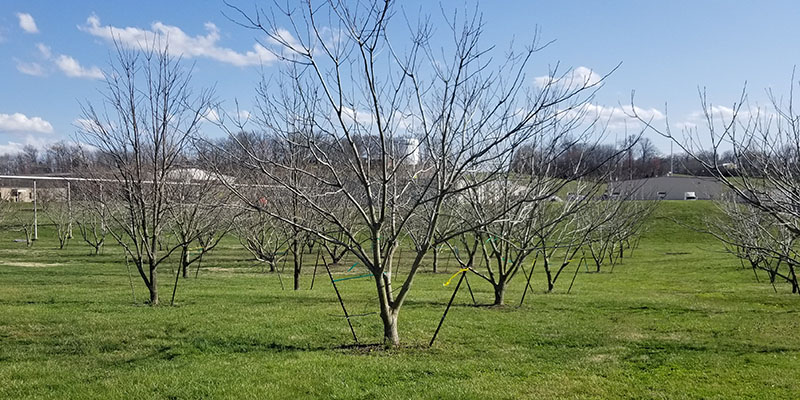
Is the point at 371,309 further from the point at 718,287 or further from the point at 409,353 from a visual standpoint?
the point at 718,287

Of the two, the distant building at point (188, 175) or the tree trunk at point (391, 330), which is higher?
the distant building at point (188, 175)

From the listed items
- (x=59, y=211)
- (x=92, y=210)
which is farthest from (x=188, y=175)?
(x=59, y=211)

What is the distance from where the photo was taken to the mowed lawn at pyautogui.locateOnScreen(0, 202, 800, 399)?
5660mm

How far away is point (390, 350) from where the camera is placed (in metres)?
7.22

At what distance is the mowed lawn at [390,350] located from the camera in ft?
Answer: 18.6

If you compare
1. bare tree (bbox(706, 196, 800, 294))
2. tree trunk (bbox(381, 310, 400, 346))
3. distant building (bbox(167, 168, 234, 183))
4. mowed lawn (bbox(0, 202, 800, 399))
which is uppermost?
distant building (bbox(167, 168, 234, 183))

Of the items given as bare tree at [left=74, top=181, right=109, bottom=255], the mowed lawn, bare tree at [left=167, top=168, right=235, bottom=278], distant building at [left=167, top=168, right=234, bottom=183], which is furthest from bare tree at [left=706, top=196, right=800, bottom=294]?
distant building at [left=167, top=168, right=234, bottom=183]

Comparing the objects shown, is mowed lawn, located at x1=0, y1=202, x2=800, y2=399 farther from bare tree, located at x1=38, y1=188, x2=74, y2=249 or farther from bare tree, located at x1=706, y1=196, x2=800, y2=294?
bare tree, located at x1=38, y1=188, x2=74, y2=249

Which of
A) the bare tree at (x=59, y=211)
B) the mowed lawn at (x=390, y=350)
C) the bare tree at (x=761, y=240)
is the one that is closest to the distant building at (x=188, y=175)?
the mowed lawn at (x=390, y=350)

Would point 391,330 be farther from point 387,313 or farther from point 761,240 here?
point 761,240

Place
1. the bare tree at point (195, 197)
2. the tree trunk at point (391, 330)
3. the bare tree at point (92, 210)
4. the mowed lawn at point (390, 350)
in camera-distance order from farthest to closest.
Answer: the bare tree at point (195, 197) → the bare tree at point (92, 210) → the tree trunk at point (391, 330) → the mowed lawn at point (390, 350)

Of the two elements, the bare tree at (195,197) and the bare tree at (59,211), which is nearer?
the bare tree at (195,197)

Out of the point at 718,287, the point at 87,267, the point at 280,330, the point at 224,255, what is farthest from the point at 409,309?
the point at 224,255

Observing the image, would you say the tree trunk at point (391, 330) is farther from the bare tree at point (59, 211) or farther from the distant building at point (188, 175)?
the bare tree at point (59, 211)
